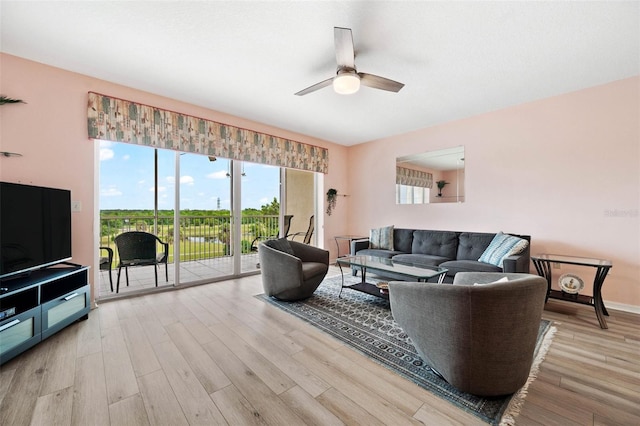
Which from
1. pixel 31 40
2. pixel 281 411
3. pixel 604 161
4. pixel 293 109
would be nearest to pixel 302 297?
pixel 281 411

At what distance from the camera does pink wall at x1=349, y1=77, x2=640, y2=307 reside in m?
2.99

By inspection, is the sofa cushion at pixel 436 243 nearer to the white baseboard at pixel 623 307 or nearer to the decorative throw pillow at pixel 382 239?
the decorative throw pillow at pixel 382 239

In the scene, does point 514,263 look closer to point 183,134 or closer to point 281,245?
point 281,245

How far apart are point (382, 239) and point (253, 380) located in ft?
11.1

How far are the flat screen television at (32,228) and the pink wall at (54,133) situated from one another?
0.29 meters

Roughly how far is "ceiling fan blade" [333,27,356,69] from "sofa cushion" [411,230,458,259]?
3.05 meters

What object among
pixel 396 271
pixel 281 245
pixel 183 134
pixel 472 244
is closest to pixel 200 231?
pixel 183 134

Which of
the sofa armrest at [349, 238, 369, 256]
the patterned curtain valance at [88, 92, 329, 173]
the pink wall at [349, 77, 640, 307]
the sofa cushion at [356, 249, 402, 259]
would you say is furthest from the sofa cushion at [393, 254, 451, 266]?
the patterned curtain valance at [88, 92, 329, 173]

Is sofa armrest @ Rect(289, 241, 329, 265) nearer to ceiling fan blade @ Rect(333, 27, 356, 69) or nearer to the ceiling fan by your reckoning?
the ceiling fan

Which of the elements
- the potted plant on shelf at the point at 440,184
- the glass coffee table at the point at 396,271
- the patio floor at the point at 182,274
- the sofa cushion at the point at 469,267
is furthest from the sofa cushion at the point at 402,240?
the patio floor at the point at 182,274

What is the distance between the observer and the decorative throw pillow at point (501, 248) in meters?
3.11

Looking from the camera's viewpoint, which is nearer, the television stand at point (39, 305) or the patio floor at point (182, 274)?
the television stand at point (39, 305)

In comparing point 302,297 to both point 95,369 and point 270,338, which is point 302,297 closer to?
point 270,338

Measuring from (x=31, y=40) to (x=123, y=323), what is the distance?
2744 mm
